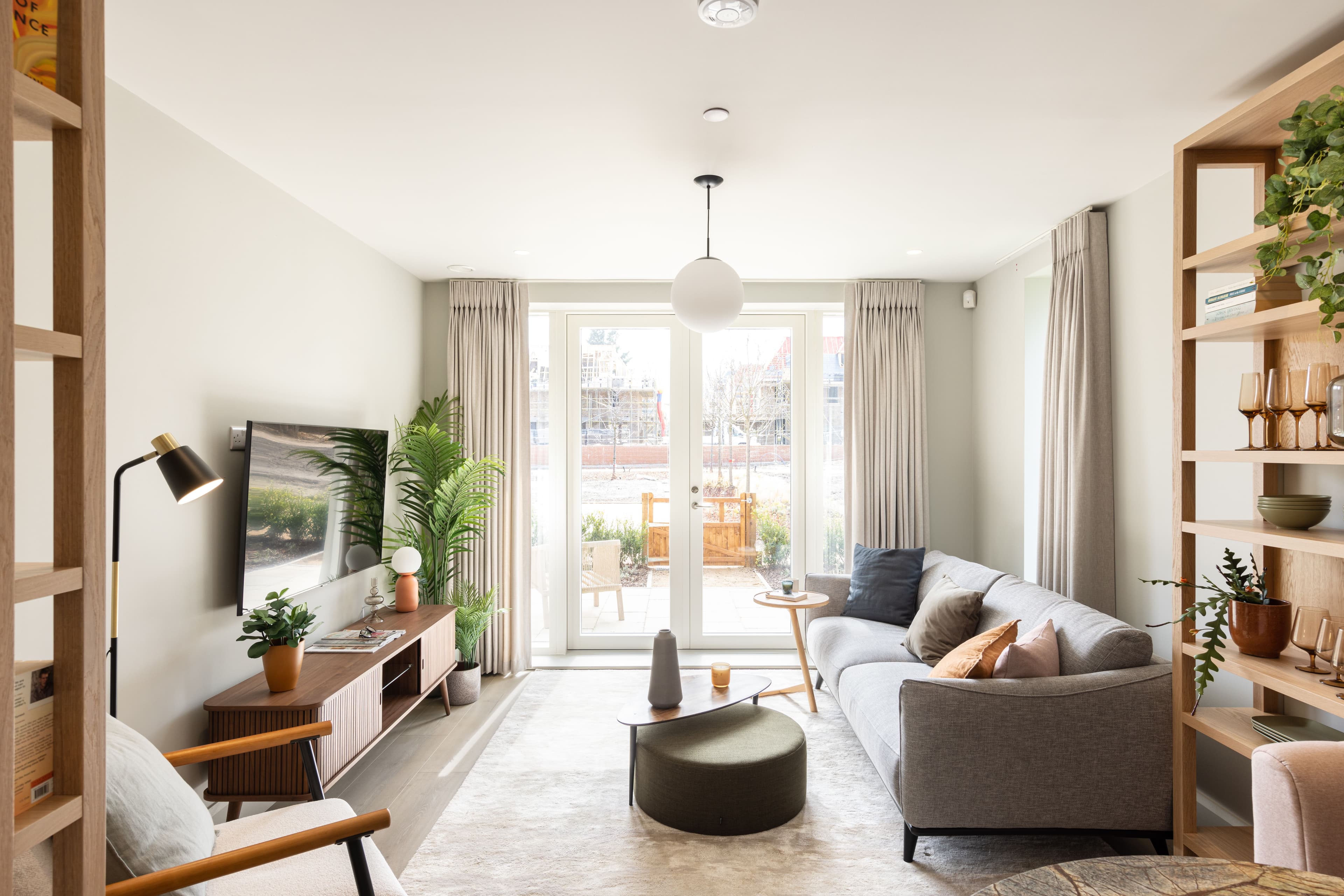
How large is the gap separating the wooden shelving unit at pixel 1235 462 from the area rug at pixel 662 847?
64cm

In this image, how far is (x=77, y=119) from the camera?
1007 millimetres

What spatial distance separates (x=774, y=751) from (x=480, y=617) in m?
2.25

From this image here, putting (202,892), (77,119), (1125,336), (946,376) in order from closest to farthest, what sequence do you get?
(77,119)
(202,892)
(1125,336)
(946,376)

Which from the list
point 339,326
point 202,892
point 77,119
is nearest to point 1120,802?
point 202,892

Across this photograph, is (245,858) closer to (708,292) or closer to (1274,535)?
(708,292)

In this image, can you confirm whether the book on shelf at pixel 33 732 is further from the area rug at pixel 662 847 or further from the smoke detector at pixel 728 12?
the smoke detector at pixel 728 12

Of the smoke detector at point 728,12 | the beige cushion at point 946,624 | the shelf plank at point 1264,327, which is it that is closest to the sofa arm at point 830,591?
the beige cushion at point 946,624

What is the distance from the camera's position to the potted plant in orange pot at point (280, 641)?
8.87ft

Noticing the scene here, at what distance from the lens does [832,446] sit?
5238mm

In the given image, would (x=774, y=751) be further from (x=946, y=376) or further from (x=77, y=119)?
(x=946, y=376)

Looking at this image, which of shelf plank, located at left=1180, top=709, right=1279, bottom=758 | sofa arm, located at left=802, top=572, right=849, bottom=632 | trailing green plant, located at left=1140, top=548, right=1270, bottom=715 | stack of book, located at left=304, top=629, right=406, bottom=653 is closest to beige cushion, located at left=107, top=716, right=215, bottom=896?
stack of book, located at left=304, top=629, right=406, bottom=653

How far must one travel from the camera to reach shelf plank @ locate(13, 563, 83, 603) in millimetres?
927

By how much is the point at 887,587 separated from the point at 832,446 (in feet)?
4.14

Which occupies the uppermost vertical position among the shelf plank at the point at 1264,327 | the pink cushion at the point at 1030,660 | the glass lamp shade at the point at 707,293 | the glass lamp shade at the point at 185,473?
the glass lamp shade at the point at 707,293
